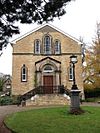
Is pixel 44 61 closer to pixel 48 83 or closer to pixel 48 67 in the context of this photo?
pixel 48 67

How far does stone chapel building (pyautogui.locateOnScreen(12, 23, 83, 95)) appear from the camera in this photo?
42406mm

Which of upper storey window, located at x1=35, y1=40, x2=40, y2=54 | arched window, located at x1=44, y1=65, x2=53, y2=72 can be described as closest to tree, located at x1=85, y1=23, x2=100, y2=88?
arched window, located at x1=44, y1=65, x2=53, y2=72

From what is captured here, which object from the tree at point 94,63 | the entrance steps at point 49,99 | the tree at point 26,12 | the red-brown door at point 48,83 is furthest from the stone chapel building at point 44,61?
the tree at point 26,12

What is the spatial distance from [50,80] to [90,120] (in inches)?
987

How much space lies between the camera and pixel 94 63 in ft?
142

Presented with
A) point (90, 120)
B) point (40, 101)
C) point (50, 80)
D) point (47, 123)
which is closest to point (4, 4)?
point (47, 123)

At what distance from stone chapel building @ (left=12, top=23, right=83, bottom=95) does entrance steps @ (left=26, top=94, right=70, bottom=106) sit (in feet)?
10.1

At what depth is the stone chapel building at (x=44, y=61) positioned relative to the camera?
139ft

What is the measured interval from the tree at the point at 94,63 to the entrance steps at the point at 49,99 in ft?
Answer: 24.0

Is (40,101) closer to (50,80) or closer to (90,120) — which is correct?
(50,80)

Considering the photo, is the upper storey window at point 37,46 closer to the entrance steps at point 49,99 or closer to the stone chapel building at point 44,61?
the stone chapel building at point 44,61

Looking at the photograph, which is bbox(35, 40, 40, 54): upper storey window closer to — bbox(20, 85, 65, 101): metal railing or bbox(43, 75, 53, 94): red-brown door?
bbox(43, 75, 53, 94): red-brown door

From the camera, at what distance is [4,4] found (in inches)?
509

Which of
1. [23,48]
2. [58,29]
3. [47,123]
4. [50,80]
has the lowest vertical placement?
[47,123]
